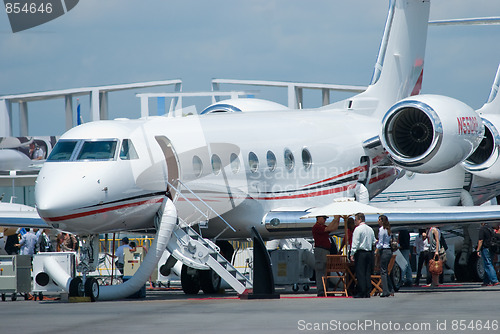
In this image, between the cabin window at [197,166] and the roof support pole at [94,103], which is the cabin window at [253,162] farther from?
the roof support pole at [94,103]

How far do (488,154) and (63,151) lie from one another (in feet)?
46.1

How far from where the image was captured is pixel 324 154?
24.4 metres

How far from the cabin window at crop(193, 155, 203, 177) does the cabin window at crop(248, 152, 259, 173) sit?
5.63ft

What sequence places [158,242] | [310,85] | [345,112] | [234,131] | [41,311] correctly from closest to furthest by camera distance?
[41,311], [158,242], [234,131], [345,112], [310,85]

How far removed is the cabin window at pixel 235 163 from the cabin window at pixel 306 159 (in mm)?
2359

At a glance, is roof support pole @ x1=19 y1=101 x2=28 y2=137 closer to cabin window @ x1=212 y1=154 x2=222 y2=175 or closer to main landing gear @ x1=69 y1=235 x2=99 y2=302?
cabin window @ x1=212 y1=154 x2=222 y2=175

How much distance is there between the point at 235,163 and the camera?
22.1m

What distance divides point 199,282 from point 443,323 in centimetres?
1052

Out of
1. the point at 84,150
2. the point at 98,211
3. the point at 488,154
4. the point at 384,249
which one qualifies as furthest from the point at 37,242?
the point at 488,154

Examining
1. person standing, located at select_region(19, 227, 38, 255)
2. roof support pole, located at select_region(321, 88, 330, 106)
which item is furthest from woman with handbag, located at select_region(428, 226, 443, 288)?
roof support pole, located at select_region(321, 88, 330, 106)

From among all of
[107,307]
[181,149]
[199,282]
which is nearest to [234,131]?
[181,149]

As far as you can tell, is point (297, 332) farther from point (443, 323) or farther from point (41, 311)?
point (41, 311)

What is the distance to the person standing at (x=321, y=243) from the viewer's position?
68.4ft

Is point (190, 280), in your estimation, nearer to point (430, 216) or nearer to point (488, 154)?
point (430, 216)
